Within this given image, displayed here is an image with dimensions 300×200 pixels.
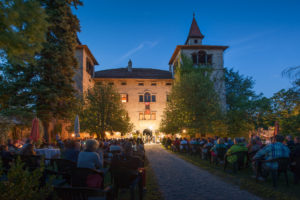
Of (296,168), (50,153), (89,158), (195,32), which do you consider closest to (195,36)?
(195,32)

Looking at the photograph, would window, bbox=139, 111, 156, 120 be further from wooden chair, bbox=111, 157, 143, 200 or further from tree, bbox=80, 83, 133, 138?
wooden chair, bbox=111, 157, 143, 200

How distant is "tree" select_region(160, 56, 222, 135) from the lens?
23219 mm

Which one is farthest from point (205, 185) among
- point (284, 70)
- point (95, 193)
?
point (284, 70)

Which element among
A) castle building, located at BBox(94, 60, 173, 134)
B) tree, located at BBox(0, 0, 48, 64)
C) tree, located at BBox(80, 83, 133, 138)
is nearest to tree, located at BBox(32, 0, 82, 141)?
tree, located at BBox(80, 83, 133, 138)

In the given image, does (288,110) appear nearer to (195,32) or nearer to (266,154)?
(266,154)

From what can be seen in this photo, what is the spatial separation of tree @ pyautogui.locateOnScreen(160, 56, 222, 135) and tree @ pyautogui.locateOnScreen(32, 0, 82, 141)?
1001 centimetres

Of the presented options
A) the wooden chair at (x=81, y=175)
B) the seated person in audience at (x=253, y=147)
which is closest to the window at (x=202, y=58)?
the seated person in audience at (x=253, y=147)

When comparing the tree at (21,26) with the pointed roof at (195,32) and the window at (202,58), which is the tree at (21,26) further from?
the pointed roof at (195,32)

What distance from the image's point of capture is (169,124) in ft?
80.9

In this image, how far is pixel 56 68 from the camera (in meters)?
19.9

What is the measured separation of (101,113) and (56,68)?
19.4 ft

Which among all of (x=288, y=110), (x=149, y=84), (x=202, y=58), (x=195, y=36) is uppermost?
(x=195, y=36)

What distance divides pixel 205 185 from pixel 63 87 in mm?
16230

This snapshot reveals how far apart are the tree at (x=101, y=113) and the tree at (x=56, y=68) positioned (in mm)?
2042
